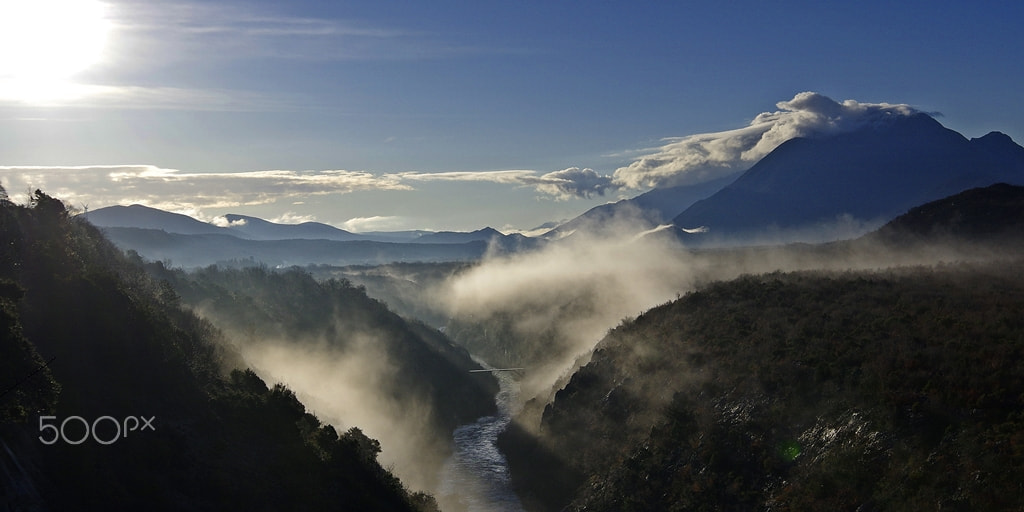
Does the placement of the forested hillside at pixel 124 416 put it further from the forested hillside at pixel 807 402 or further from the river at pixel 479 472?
the river at pixel 479 472

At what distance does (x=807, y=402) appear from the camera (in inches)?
2470

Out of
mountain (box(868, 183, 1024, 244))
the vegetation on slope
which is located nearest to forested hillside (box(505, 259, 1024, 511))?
mountain (box(868, 183, 1024, 244))

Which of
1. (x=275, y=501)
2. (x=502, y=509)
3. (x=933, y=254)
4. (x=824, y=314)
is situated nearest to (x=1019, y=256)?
(x=933, y=254)

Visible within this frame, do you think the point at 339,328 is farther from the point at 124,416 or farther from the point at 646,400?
the point at 124,416

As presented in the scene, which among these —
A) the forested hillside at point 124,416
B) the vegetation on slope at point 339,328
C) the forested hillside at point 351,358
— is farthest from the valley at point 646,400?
the vegetation on slope at point 339,328

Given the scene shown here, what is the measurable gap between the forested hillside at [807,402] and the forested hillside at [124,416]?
2547cm

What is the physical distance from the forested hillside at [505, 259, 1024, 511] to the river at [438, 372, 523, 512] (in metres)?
4.08

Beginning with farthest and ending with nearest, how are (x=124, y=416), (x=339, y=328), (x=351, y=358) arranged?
1. (x=339, y=328)
2. (x=351, y=358)
3. (x=124, y=416)

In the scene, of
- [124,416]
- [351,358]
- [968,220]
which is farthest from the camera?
[351,358]

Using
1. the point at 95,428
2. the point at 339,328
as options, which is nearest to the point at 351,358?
the point at 339,328

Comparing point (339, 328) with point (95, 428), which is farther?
point (339, 328)

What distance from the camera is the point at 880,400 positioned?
54781 mm

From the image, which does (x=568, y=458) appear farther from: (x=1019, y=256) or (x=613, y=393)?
(x=1019, y=256)

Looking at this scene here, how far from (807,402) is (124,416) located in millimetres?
53329
